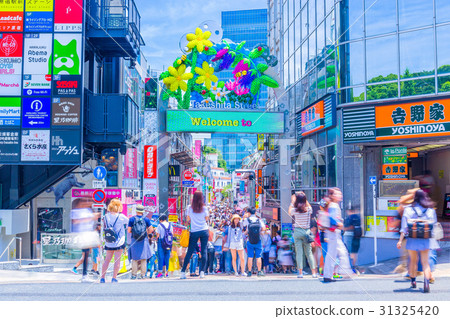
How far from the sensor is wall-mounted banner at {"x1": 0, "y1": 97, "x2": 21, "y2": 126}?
18.9 meters

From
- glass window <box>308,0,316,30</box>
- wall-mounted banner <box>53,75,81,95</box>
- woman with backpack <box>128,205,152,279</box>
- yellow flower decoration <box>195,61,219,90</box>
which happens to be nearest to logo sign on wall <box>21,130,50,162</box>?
wall-mounted banner <box>53,75,81,95</box>

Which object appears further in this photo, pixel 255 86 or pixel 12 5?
pixel 255 86

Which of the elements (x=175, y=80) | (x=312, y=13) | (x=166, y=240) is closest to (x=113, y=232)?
(x=166, y=240)

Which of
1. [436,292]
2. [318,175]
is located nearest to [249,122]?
[318,175]

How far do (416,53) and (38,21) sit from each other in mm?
15207

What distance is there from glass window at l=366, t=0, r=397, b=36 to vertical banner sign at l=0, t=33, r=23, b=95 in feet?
47.0

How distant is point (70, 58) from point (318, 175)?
1250 centimetres

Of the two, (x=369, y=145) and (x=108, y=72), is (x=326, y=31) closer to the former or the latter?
(x=369, y=145)

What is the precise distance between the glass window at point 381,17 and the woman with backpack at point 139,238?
12857 millimetres

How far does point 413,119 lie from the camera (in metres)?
17.2

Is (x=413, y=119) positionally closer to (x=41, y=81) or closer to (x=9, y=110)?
(x=41, y=81)

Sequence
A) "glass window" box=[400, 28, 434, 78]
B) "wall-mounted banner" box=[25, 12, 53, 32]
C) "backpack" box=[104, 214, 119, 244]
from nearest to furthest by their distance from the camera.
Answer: "backpack" box=[104, 214, 119, 244], "glass window" box=[400, 28, 434, 78], "wall-mounted banner" box=[25, 12, 53, 32]

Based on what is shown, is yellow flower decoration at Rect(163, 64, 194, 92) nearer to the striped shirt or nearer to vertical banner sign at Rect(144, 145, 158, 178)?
vertical banner sign at Rect(144, 145, 158, 178)
